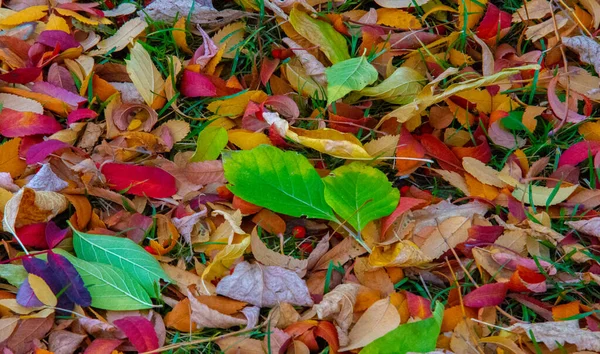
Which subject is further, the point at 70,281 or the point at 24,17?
the point at 24,17

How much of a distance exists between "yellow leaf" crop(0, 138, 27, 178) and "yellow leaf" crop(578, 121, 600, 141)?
49.0 inches

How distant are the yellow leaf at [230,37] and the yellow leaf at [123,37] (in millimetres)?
187

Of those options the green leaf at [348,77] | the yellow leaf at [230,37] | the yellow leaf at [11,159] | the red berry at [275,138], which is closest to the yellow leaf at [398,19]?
the green leaf at [348,77]

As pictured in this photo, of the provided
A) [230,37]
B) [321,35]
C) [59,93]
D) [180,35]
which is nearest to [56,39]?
[59,93]

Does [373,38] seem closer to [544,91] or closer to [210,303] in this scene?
[544,91]

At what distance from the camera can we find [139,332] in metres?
1.20

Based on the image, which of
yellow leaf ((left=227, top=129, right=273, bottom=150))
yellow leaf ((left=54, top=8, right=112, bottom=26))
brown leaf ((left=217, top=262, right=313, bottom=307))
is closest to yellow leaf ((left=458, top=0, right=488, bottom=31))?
yellow leaf ((left=227, top=129, right=273, bottom=150))

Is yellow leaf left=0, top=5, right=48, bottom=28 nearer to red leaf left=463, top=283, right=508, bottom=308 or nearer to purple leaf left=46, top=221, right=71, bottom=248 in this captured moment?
purple leaf left=46, top=221, right=71, bottom=248

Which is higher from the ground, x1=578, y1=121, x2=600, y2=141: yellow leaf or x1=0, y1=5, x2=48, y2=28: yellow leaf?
x1=0, y1=5, x2=48, y2=28: yellow leaf

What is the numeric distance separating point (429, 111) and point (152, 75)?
2.13 feet

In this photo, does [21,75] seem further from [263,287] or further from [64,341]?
[263,287]

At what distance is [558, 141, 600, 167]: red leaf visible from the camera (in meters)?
1.46

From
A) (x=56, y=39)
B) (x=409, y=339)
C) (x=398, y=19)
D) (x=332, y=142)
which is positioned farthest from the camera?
(x=398, y=19)

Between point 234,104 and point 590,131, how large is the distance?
820 mm
